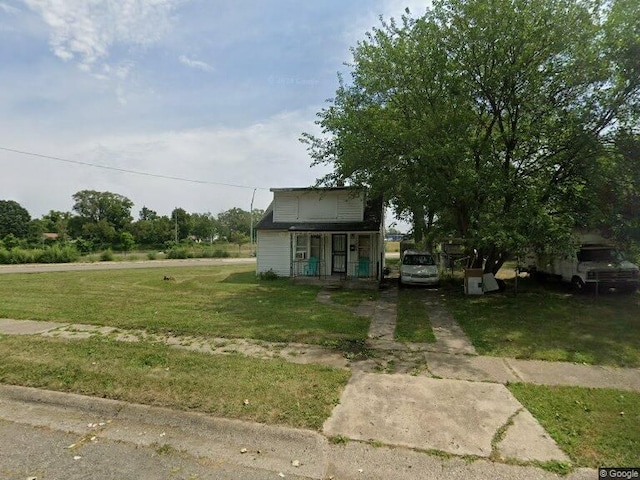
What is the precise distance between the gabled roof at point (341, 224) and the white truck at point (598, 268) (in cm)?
720

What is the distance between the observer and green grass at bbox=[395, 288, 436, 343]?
733 centimetres

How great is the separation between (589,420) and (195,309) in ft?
27.7

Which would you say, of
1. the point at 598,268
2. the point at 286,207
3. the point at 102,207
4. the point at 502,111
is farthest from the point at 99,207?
the point at 598,268

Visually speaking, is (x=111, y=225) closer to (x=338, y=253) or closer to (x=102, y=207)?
(x=102, y=207)

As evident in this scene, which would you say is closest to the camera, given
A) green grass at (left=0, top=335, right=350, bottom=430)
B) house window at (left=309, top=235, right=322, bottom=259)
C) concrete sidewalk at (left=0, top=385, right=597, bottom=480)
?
concrete sidewalk at (left=0, top=385, right=597, bottom=480)

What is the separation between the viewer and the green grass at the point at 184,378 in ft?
13.5

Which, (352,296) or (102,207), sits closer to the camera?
(352,296)

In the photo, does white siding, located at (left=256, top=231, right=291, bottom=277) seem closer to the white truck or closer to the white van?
the white van

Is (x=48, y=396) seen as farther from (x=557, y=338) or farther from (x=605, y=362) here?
(x=557, y=338)

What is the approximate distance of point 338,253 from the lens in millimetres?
17391

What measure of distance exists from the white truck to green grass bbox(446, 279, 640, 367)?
1.56 feet

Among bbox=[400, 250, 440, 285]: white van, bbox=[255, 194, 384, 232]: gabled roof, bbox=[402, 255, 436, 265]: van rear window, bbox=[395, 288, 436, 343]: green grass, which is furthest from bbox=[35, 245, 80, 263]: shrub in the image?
bbox=[395, 288, 436, 343]: green grass

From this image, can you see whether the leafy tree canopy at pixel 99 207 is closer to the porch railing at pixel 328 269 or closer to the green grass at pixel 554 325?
the porch railing at pixel 328 269

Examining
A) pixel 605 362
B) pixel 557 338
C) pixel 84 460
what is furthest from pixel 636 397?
pixel 84 460
